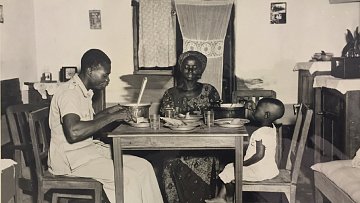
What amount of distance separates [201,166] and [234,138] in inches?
32.7

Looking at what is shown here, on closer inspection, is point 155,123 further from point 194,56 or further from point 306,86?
point 306,86

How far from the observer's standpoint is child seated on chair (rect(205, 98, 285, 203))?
269 centimetres

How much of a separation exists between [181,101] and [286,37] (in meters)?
1.71

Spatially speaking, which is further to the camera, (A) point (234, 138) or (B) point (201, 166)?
(B) point (201, 166)

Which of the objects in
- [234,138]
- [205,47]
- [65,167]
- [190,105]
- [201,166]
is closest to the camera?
[234,138]

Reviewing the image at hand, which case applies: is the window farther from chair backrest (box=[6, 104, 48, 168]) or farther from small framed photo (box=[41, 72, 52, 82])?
chair backrest (box=[6, 104, 48, 168])

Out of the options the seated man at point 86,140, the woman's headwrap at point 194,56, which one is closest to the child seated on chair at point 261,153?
the seated man at point 86,140

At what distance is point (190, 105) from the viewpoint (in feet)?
11.5

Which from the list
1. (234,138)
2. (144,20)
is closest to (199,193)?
(234,138)

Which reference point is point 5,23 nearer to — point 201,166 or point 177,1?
point 177,1

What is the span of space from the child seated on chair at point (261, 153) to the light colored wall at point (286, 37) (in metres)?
1.87

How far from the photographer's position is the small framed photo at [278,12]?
4.54 m

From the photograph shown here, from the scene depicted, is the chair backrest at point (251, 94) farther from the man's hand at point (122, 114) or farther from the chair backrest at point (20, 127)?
the chair backrest at point (20, 127)

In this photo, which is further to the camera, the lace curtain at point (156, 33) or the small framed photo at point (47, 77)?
the small framed photo at point (47, 77)
